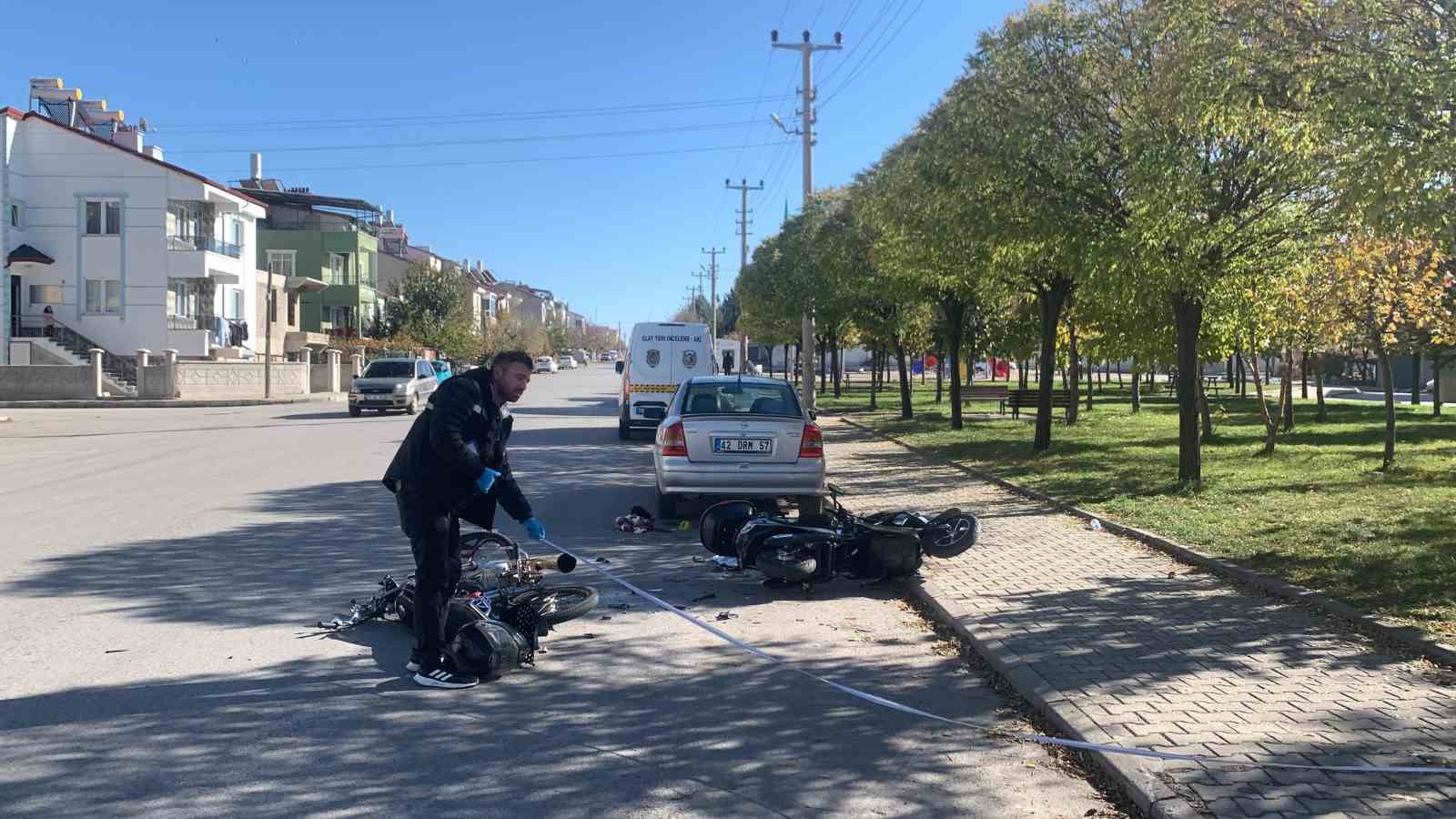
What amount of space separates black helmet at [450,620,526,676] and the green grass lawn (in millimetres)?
5227

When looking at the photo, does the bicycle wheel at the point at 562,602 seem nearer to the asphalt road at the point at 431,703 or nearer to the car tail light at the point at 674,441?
the asphalt road at the point at 431,703

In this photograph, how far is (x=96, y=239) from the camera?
150ft

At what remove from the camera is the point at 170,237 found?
154ft

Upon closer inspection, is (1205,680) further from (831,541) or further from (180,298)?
(180,298)

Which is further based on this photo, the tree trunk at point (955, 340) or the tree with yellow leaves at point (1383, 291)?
the tree trunk at point (955, 340)

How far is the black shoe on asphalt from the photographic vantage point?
5.73m

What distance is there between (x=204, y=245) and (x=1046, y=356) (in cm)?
4142

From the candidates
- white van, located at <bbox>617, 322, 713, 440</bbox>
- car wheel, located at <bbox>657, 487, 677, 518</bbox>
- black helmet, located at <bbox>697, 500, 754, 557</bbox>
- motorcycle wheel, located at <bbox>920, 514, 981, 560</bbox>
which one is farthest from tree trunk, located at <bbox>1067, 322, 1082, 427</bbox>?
black helmet, located at <bbox>697, 500, 754, 557</bbox>

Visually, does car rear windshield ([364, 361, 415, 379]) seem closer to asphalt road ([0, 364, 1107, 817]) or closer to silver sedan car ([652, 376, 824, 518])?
asphalt road ([0, 364, 1107, 817])

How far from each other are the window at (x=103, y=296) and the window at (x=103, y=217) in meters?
A: 1.99

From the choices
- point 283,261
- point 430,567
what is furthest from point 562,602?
point 283,261

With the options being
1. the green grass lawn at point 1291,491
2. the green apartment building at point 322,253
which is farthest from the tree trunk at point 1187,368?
the green apartment building at point 322,253

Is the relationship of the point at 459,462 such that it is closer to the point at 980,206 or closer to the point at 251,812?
the point at 251,812

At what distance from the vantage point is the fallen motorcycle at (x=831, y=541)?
26.0 ft
